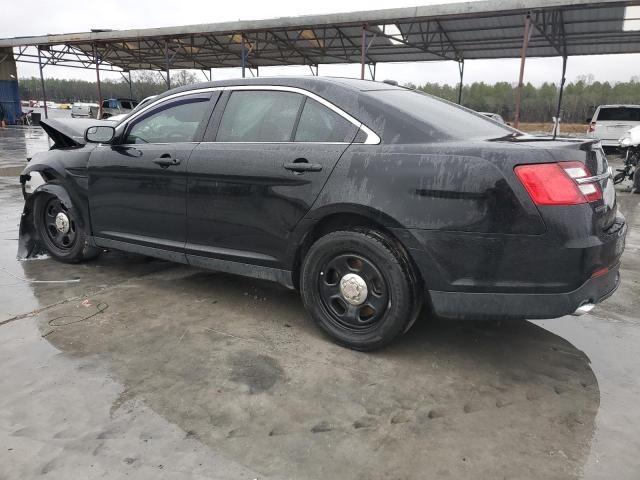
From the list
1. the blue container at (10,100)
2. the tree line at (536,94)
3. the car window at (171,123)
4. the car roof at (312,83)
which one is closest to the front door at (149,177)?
the car window at (171,123)

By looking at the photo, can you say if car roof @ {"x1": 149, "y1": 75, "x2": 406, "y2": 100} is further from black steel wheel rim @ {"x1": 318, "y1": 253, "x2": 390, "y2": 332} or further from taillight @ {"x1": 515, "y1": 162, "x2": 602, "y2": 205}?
taillight @ {"x1": 515, "y1": 162, "x2": 602, "y2": 205}

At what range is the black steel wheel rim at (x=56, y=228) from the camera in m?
4.52

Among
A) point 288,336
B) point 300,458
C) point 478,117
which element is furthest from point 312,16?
point 300,458

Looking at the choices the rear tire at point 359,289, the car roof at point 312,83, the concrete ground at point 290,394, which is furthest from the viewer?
the car roof at point 312,83

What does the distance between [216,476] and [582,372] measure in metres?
2.07

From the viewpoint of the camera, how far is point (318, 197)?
2936 millimetres

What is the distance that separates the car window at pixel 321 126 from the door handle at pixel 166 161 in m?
1.02

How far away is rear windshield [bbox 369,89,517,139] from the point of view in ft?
9.55

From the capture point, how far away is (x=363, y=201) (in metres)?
2.77

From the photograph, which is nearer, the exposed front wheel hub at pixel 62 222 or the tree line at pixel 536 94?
the exposed front wheel hub at pixel 62 222

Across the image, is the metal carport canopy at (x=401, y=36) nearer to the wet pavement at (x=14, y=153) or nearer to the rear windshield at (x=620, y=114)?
the rear windshield at (x=620, y=114)

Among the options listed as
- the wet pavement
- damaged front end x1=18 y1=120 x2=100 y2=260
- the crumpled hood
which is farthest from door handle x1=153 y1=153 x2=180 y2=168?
the wet pavement

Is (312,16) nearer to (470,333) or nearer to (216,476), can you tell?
(470,333)

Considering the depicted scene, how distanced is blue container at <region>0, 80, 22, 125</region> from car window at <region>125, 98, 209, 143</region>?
28958mm
